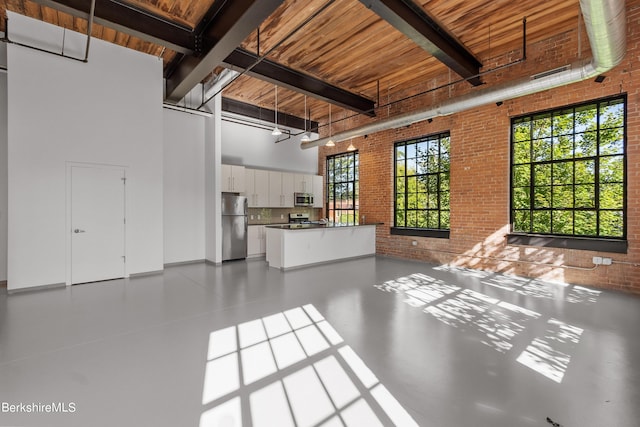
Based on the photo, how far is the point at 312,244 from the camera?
675 centimetres

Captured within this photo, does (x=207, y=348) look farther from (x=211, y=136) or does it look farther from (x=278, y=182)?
(x=278, y=182)

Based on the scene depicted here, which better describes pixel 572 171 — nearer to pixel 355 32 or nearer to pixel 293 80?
pixel 355 32

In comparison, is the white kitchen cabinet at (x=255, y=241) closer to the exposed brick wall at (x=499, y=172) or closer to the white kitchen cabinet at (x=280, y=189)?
the white kitchen cabinet at (x=280, y=189)

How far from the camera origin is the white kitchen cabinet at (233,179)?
741cm

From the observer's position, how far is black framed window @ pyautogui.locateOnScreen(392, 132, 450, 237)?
6891mm

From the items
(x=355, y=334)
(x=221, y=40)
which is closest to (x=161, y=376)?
(x=355, y=334)

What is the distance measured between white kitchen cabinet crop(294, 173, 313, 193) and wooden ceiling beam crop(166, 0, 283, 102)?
13.4 feet

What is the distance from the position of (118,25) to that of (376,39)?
3808mm

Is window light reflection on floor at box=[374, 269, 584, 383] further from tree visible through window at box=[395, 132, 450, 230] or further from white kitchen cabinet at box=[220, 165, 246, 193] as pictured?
white kitchen cabinet at box=[220, 165, 246, 193]

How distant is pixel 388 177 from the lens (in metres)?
7.86

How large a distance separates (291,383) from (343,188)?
7511 mm

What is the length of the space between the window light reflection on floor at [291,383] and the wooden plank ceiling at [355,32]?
3510mm

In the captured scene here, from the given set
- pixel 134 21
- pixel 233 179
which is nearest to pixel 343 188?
pixel 233 179

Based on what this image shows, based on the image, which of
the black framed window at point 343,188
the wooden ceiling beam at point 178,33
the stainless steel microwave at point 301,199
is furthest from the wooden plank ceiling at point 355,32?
the stainless steel microwave at point 301,199
